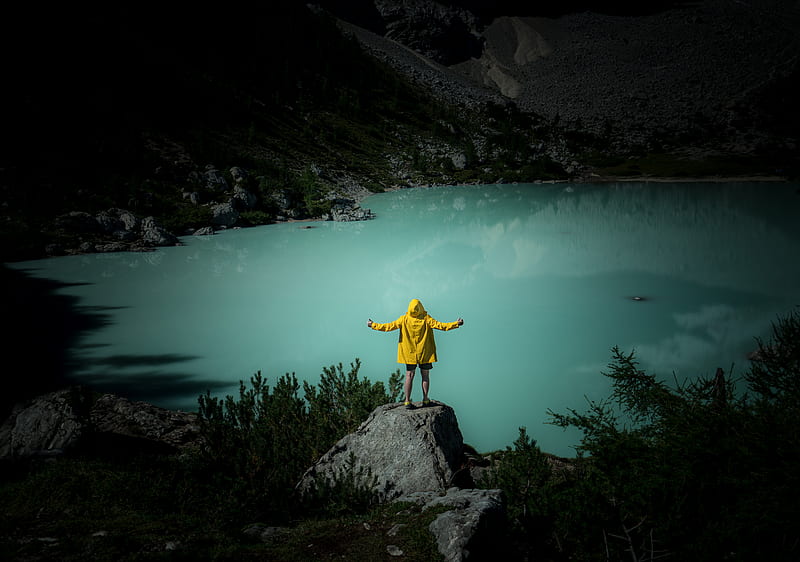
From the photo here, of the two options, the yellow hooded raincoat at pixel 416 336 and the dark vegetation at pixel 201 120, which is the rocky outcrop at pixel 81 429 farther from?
the dark vegetation at pixel 201 120

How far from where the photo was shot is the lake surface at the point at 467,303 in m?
12.2

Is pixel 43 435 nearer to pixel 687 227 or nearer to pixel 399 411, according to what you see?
pixel 399 411

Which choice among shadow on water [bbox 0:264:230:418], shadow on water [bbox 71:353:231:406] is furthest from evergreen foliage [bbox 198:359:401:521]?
shadow on water [bbox 71:353:231:406]

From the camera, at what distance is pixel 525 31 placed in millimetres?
167000

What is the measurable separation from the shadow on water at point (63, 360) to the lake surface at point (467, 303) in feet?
0.32

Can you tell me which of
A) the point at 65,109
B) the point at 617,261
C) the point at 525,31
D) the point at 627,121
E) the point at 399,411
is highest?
the point at 525,31

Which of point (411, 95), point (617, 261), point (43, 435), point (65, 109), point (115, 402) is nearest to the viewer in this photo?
point (43, 435)

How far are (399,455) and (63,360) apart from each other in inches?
461

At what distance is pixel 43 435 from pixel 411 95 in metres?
120

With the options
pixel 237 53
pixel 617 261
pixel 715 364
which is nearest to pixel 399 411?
pixel 715 364

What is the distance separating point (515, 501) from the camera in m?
5.67

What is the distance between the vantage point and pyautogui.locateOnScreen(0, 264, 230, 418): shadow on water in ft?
32.8

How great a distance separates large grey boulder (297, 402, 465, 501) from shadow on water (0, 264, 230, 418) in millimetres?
5288

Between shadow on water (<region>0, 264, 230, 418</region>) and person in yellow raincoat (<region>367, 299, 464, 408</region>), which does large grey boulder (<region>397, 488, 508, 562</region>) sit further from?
shadow on water (<region>0, 264, 230, 418</region>)
